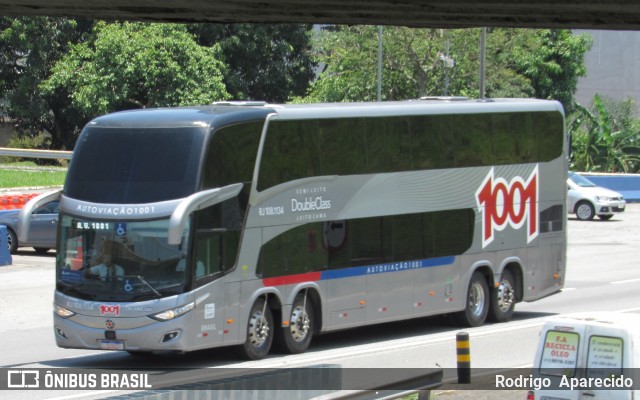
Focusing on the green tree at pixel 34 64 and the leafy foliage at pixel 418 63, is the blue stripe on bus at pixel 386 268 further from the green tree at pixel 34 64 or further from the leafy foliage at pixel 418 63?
the green tree at pixel 34 64

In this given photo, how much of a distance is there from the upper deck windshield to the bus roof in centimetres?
18

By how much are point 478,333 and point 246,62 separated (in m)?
38.9

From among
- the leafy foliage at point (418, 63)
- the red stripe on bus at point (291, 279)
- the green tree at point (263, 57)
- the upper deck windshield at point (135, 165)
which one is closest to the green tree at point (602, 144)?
the leafy foliage at point (418, 63)

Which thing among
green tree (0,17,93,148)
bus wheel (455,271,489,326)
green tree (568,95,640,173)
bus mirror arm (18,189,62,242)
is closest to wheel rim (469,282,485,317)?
bus wheel (455,271,489,326)

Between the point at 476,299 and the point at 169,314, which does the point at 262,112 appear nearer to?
the point at 169,314

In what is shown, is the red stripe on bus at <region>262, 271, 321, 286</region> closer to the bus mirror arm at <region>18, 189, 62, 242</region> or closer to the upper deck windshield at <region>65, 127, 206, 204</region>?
the upper deck windshield at <region>65, 127, 206, 204</region>

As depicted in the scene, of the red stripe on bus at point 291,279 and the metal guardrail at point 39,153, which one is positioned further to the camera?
the metal guardrail at point 39,153

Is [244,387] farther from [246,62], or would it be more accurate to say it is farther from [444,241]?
[246,62]

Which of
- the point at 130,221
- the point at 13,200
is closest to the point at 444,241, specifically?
the point at 130,221

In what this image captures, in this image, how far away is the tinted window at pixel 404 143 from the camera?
1730cm

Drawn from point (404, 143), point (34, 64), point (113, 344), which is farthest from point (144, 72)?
point (113, 344)

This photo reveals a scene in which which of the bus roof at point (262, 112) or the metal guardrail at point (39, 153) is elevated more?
the bus roof at point (262, 112)

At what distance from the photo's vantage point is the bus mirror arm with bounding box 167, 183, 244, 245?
1509 cm

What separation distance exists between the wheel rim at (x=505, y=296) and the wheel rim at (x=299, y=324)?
5063mm
